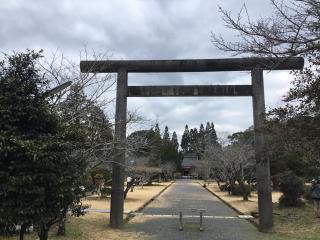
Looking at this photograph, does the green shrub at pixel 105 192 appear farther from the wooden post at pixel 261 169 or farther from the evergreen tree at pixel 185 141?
the evergreen tree at pixel 185 141

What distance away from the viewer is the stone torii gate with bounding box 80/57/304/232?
14352mm

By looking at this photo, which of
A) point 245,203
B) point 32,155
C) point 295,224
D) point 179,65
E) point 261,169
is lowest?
point 295,224

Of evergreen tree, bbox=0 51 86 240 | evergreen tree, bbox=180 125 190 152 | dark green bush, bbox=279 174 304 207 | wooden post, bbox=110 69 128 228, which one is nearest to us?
evergreen tree, bbox=0 51 86 240

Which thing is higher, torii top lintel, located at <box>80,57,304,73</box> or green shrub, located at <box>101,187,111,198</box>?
torii top lintel, located at <box>80,57,304,73</box>

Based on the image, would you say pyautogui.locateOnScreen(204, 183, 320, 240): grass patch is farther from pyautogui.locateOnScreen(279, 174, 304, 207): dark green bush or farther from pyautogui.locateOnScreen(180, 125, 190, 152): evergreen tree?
pyautogui.locateOnScreen(180, 125, 190, 152): evergreen tree

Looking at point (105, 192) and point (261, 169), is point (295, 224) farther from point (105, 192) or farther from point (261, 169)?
point (105, 192)

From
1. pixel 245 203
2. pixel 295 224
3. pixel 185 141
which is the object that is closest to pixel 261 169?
pixel 295 224

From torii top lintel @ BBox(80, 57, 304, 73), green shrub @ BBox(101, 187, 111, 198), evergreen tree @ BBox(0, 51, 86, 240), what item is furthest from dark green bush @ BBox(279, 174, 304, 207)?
evergreen tree @ BBox(0, 51, 86, 240)

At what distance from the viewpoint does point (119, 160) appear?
14547mm

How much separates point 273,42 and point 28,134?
450 cm

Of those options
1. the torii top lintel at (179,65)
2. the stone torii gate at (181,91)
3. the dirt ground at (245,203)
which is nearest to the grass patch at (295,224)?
the dirt ground at (245,203)

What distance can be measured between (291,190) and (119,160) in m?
10.6

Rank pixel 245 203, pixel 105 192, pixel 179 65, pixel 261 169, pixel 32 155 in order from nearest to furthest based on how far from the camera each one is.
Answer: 1. pixel 32 155
2. pixel 261 169
3. pixel 179 65
4. pixel 245 203
5. pixel 105 192

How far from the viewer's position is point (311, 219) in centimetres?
1706
